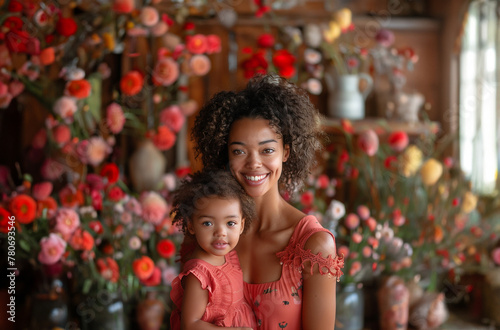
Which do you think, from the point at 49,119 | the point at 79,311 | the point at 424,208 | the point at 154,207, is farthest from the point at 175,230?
the point at 424,208

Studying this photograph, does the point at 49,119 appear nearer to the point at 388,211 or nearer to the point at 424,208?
the point at 388,211

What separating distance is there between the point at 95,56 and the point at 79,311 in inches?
38.7

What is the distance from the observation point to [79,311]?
1.85 m

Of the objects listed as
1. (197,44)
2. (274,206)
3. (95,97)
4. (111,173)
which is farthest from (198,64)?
(274,206)

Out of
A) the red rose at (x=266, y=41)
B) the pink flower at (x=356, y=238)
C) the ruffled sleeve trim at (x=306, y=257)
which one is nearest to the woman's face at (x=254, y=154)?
the ruffled sleeve trim at (x=306, y=257)

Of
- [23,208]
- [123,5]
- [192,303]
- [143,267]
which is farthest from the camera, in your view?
[123,5]

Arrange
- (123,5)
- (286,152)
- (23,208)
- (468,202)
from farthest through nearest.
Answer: (468,202) → (123,5) → (23,208) → (286,152)

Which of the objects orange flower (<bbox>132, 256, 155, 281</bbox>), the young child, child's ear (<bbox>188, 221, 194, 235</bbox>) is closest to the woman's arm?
the young child

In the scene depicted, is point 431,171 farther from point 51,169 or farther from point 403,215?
point 51,169

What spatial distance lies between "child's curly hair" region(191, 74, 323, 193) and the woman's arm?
0.19 m

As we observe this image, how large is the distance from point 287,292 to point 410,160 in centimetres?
122

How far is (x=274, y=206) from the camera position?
3.76ft

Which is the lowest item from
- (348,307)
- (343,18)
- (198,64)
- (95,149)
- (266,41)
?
(348,307)

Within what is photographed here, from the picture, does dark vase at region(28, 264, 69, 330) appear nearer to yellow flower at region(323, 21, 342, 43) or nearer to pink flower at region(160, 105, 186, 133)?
pink flower at region(160, 105, 186, 133)
